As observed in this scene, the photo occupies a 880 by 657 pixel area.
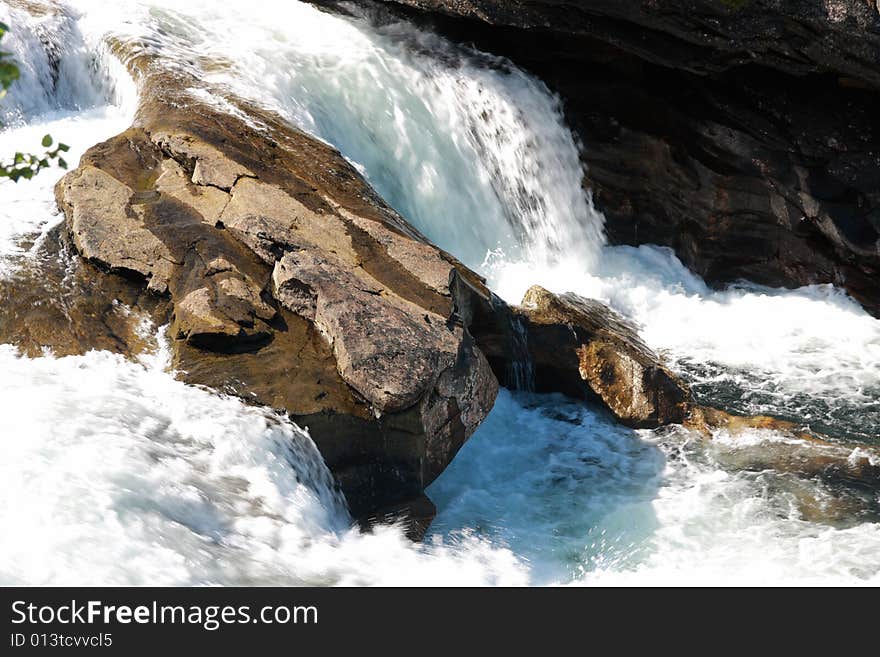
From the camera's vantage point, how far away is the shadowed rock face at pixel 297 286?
7.33 m

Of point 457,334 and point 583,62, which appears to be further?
point 583,62

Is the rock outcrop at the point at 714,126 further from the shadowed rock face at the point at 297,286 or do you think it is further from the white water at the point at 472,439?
the shadowed rock face at the point at 297,286

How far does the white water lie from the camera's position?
6.00m

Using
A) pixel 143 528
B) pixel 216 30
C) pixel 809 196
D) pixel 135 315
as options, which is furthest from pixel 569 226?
pixel 143 528

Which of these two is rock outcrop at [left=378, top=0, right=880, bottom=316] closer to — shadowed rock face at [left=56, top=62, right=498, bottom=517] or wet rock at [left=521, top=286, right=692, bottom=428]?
wet rock at [left=521, top=286, right=692, bottom=428]

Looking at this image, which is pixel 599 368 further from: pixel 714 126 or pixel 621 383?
pixel 714 126

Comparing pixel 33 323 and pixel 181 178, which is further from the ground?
pixel 181 178

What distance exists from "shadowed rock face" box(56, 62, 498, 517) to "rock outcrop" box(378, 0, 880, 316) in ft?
14.6

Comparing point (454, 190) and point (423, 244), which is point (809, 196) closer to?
point (454, 190)

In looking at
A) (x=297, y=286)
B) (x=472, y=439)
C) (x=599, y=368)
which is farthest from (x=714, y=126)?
(x=297, y=286)

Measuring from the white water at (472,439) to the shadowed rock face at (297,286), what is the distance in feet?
1.18

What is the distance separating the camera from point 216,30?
40.1ft
